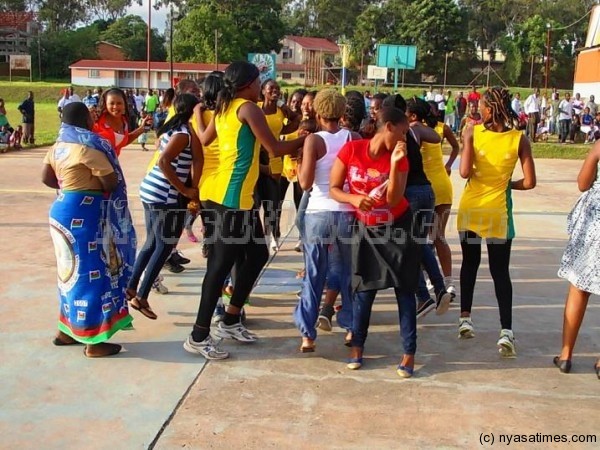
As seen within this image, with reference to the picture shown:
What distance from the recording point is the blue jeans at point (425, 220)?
15.4 ft

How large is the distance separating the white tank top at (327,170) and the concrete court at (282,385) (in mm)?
967

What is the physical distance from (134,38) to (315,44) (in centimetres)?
2114

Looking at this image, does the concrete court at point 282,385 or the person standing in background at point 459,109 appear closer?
the concrete court at point 282,385

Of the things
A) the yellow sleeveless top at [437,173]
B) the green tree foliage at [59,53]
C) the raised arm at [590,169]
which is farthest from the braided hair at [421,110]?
the green tree foliage at [59,53]

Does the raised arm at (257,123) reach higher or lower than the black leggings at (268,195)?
higher

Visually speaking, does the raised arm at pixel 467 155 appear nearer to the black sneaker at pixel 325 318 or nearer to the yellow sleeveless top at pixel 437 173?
the yellow sleeveless top at pixel 437 173

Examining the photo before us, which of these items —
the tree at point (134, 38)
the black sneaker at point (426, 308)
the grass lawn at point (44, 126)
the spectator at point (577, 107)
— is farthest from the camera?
the tree at point (134, 38)

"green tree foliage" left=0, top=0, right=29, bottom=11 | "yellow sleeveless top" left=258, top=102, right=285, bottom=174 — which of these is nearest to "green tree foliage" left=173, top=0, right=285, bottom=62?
"green tree foliage" left=0, top=0, right=29, bottom=11

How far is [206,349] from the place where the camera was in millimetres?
4176

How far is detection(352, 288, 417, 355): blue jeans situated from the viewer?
157 inches

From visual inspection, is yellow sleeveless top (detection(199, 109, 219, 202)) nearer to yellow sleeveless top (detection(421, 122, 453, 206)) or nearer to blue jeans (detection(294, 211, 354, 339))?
blue jeans (detection(294, 211, 354, 339))

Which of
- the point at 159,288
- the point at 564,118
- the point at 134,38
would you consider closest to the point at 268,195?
the point at 159,288

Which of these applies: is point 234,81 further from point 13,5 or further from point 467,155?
point 13,5

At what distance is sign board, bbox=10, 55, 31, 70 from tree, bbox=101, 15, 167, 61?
1416cm
